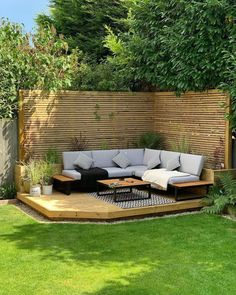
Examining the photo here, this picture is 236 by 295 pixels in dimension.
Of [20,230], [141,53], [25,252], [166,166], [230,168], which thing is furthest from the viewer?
[141,53]

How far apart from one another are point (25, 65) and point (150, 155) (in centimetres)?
369

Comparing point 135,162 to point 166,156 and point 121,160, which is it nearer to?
point 121,160

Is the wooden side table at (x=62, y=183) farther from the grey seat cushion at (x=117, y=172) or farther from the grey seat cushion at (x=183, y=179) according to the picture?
the grey seat cushion at (x=183, y=179)

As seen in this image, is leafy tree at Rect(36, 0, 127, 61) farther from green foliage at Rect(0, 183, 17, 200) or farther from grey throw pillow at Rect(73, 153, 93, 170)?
green foliage at Rect(0, 183, 17, 200)

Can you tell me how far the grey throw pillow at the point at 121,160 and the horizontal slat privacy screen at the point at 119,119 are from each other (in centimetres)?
60

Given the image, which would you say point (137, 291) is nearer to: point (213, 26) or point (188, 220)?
point (188, 220)

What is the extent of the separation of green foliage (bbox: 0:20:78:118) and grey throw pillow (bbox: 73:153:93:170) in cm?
171


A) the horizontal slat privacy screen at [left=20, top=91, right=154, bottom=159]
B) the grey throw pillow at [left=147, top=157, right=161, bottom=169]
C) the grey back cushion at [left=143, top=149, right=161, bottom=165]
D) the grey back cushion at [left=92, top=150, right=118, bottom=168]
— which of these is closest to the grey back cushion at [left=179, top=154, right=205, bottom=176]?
the grey throw pillow at [left=147, top=157, right=161, bottom=169]

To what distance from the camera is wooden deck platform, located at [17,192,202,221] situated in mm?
7361

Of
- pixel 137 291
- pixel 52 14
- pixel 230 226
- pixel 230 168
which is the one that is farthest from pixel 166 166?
pixel 52 14

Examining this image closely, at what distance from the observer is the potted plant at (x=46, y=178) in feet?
29.4

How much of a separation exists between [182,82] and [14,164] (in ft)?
14.4

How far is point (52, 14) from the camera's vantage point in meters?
19.8

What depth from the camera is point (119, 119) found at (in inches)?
422
